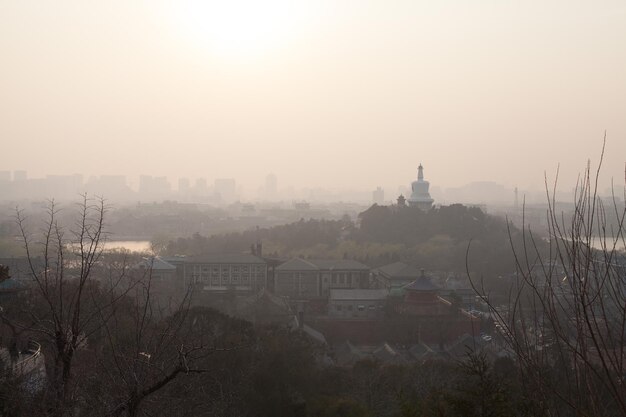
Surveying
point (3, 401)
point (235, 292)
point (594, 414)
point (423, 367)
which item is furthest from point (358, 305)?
point (594, 414)

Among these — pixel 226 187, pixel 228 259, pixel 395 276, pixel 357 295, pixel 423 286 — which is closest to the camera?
pixel 423 286

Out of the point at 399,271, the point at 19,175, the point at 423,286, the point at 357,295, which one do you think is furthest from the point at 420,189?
the point at 19,175

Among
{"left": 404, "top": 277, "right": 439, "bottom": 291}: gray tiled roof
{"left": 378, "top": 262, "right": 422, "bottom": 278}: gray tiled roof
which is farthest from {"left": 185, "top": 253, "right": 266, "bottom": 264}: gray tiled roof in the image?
{"left": 404, "top": 277, "right": 439, "bottom": 291}: gray tiled roof

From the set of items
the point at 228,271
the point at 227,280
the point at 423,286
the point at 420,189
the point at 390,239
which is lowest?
the point at 227,280

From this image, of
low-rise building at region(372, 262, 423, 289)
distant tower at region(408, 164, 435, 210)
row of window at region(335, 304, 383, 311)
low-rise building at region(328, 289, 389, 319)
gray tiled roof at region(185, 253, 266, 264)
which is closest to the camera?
low-rise building at region(328, 289, 389, 319)

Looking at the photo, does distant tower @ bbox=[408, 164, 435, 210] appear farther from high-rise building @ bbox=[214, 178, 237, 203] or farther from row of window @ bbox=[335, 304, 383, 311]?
high-rise building @ bbox=[214, 178, 237, 203]

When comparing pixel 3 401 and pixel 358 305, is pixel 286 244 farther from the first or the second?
pixel 3 401

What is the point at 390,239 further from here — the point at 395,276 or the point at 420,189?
the point at 420,189

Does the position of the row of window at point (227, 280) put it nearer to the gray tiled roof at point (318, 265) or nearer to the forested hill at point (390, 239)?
the gray tiled roof at point (318, 265)
